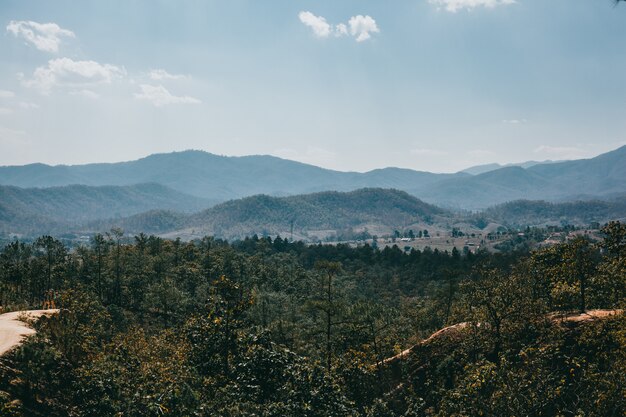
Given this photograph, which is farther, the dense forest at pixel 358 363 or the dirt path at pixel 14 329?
the dirt path at pixel 14 329

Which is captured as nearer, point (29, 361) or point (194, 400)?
point (194, 400)

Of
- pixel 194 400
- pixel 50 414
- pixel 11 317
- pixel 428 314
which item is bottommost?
pixel 428 314

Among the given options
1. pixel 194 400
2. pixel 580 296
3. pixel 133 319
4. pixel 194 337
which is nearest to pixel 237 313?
pixel 194 337

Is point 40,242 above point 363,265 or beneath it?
above

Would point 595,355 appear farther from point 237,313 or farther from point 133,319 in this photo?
point 133,319

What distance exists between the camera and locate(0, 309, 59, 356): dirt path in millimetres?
29605

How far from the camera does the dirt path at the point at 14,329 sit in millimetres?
29605

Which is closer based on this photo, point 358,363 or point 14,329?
point 14,329

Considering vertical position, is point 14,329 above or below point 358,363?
above

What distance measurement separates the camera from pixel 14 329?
32188mm

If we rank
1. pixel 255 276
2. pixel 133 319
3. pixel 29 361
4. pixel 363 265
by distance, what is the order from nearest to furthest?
pixel 29 361 < pixel 133 319 < pixel 255 276 < pixel 363 265

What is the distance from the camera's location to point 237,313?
34062 millimetres

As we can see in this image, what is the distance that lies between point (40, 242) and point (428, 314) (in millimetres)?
94260

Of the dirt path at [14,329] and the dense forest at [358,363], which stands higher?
the dirt path at [14,329]
